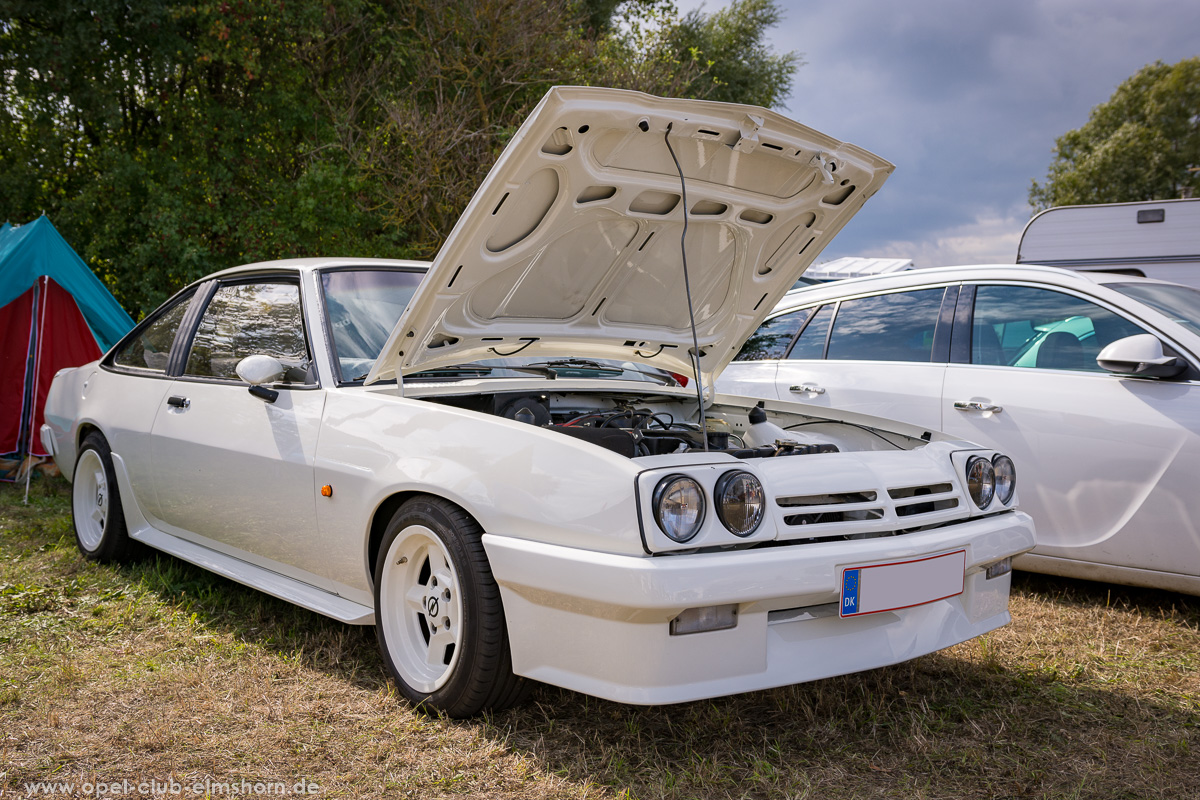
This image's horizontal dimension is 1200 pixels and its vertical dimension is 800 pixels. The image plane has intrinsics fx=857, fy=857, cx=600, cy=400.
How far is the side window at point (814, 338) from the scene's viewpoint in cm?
497

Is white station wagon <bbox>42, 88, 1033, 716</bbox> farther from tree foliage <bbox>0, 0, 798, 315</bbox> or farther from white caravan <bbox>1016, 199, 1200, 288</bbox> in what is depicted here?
tree foliage <bbox>0, 0, 798, 315</bbox>

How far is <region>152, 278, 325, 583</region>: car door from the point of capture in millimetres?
3061

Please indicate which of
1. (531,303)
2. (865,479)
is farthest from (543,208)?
(865,479)

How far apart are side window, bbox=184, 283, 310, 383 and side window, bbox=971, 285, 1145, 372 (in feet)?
10.5

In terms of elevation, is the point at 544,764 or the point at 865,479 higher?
the point at 865,479

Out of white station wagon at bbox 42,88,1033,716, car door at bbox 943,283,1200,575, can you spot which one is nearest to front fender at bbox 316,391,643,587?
white station wagon at bbox 42,88,1033,716

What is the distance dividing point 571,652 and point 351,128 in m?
10.6

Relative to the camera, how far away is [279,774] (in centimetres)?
229

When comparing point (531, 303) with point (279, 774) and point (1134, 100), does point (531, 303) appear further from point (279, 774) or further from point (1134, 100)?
point (1134, 100)

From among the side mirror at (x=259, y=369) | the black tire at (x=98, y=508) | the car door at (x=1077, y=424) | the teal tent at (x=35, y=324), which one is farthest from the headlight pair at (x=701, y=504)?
the teal tent at (x=35, y=324)

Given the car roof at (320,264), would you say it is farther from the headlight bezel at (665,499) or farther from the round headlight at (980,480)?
the round headlight at (980,480)

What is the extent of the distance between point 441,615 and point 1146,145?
36.1 meters

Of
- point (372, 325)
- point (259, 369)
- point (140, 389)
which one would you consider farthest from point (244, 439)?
point (140, 389)

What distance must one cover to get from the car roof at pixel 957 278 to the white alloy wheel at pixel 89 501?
397 centimetres
